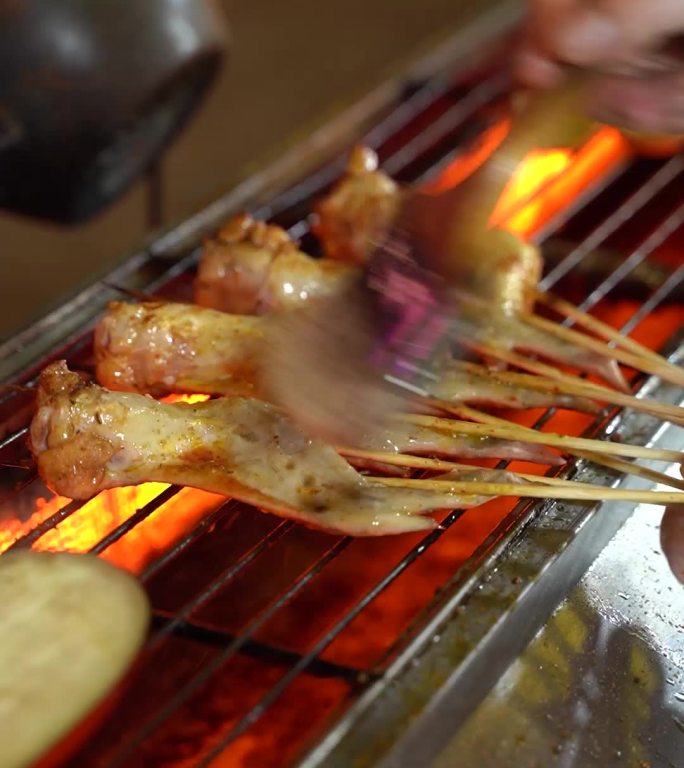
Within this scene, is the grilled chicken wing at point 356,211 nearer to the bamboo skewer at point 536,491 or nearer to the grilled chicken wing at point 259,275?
the grilled chicken wing at point 259,275

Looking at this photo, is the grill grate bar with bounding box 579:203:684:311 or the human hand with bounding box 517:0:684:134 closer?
the human hand with bounding box 517:0:684:134

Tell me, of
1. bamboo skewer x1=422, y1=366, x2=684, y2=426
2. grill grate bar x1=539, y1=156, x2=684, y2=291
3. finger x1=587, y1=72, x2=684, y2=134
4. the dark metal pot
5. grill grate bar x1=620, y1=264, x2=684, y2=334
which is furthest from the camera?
grill grate bar x1=539, y1=156, x2=684, y2=291

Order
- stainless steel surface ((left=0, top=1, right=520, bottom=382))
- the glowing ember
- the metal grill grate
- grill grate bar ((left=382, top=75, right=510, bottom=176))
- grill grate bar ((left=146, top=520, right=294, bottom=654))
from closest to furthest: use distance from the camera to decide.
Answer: the metal grill grate → grill grate bar ((left=146, top=520, right=294, bottom=654)) → stainless steel surface ((left=0, top=1, right=520, bottom=382)) → the glowing ember → grill grate bar ((left=382, top=75, right=510, bottom=176))

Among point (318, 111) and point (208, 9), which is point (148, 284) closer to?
point (208, 9)

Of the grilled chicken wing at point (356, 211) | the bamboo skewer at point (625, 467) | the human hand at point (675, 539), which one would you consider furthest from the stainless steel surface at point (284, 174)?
the human hand at point (675, 539)

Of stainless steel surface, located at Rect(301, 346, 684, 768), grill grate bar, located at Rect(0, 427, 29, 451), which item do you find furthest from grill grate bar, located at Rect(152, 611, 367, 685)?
grill grate bar, located at Rect(0, 427, 29, 451)

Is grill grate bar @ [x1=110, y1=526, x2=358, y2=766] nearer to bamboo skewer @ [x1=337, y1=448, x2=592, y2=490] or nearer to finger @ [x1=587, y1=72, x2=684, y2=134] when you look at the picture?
bamboo skewer @ [x1=337, y1=448, x2=592, y2=490]
